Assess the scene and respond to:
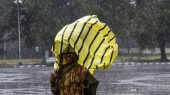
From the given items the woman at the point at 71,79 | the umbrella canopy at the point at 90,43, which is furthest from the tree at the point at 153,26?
the umbrella canopy at the point at 90,43

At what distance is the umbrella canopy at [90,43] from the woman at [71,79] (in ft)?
0.27

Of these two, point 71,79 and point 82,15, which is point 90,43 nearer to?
point 71,79

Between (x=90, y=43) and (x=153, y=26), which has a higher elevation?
(x=90, y=43)

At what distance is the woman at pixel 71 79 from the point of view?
474 cm

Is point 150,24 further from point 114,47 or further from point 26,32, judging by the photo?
point 114,47

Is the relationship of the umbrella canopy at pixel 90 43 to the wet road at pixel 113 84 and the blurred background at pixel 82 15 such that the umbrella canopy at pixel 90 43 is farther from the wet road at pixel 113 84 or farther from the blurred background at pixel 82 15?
the blurred background at pixel 82 15

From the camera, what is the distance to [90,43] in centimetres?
469

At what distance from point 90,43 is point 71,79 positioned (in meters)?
0.39

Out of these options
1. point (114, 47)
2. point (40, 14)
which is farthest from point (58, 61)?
point (40, 14)

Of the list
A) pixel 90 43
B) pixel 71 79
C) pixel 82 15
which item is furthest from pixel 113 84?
pixel 82 15

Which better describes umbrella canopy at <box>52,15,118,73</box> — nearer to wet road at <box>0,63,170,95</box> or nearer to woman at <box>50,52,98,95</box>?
woman at <box>50,52,98,95</box>

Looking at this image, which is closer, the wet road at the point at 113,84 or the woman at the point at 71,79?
the woman at the point at 71,79

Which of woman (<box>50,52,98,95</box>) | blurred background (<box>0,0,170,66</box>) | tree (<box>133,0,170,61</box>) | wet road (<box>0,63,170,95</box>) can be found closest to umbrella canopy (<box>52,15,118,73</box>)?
woman (<box>50,52,98,95</box>)

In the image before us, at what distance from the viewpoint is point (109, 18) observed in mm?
55906
